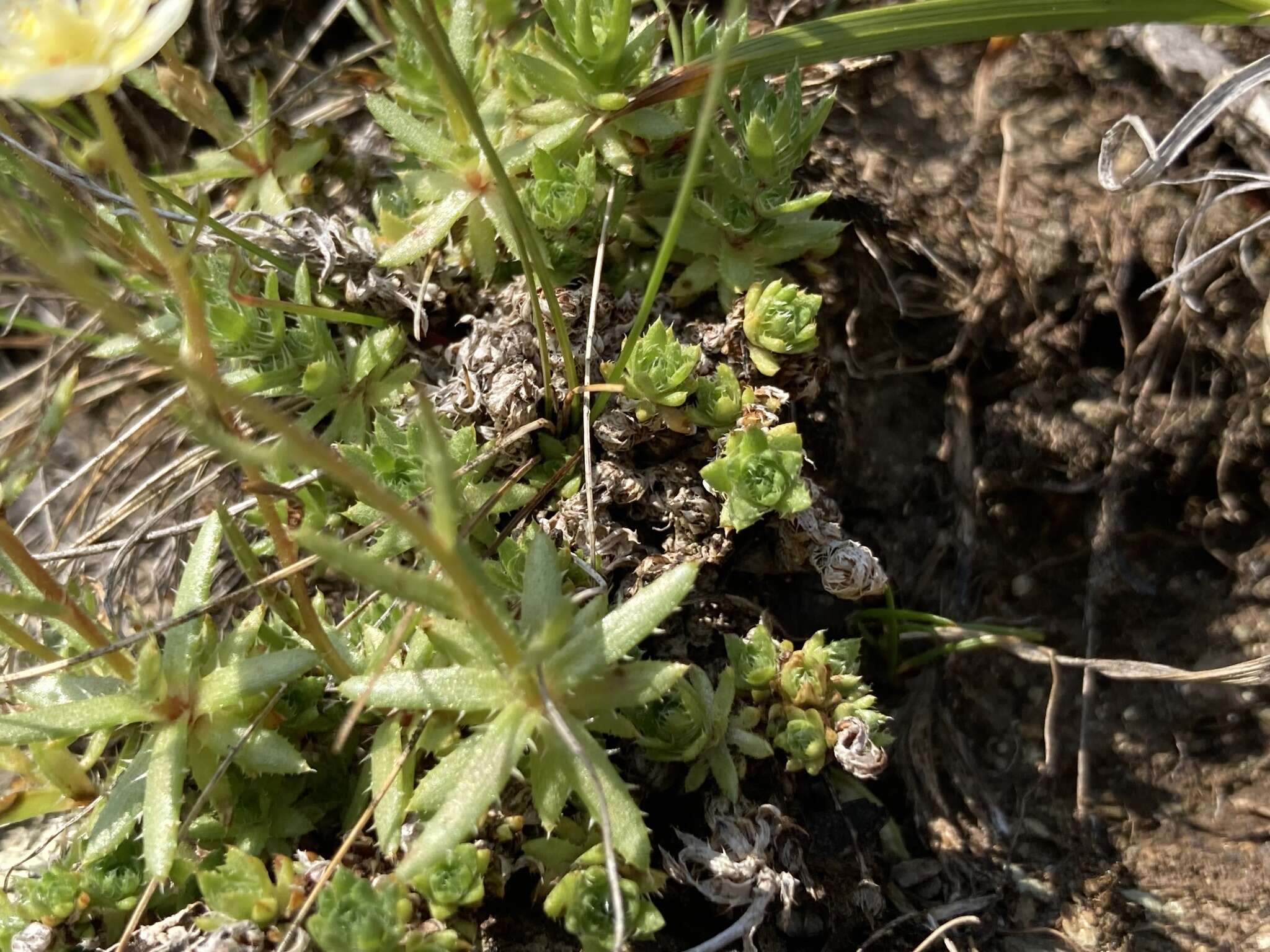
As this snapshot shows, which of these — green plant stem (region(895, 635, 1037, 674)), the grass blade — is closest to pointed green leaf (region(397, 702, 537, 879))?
green plant stem (region(895, 635, 1037, 674))

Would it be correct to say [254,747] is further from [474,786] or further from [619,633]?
[619,633]

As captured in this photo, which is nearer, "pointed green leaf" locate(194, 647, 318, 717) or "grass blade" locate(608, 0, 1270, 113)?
"pointed green leaf" locate(194, 647, 318, 717)

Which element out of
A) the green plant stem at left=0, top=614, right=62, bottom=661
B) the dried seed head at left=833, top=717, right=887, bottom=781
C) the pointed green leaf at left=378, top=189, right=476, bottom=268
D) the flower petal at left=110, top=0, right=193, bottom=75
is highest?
the flower petal at left=110, top=0, right=193, bottom=75

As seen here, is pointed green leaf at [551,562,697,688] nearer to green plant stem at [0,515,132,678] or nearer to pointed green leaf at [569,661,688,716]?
pointed green leaf at [569,661,688,716]

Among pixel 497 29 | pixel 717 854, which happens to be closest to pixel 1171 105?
pixel 497 29

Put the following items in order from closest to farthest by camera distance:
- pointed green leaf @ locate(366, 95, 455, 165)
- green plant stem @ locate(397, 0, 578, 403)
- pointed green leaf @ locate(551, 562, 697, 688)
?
green plant stem @ locate(397, 0, 578, 403), pointed green leaf @ locate(551, 562, 697, 688), pointed green leaf @ locate(366, 95, 455, 165)

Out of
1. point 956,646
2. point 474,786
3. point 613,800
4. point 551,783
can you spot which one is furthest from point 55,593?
point 956,646
